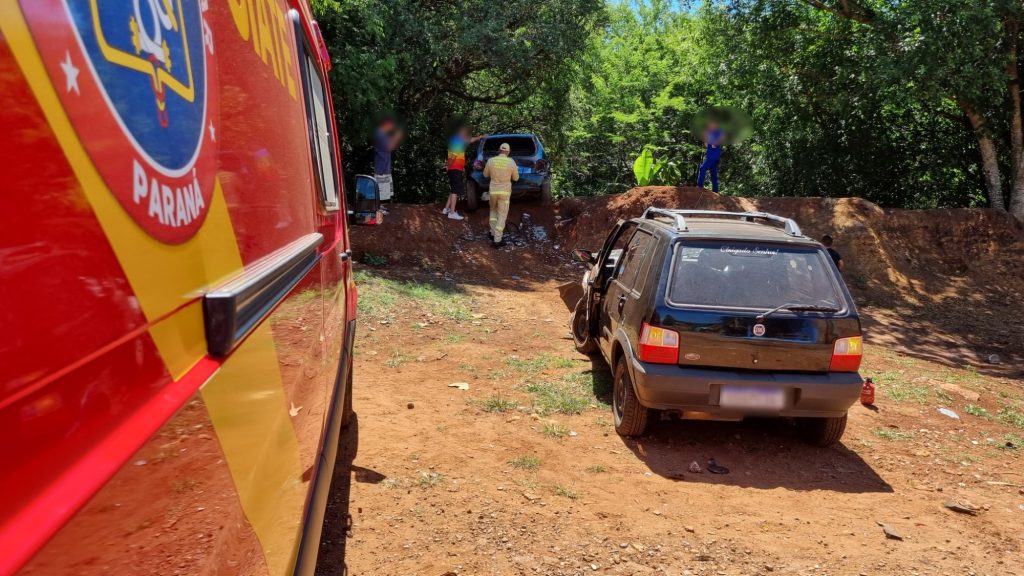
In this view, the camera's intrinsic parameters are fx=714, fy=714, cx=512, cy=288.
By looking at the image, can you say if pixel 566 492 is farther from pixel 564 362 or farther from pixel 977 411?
pixel 977 411

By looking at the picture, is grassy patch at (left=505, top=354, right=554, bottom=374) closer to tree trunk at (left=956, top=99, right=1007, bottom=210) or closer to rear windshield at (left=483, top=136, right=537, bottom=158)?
rear windshield at (left=483, top=136, right=537, bottom=158)

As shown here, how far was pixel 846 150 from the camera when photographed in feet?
54.4

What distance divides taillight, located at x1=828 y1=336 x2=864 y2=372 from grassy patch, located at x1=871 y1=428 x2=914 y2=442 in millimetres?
1248

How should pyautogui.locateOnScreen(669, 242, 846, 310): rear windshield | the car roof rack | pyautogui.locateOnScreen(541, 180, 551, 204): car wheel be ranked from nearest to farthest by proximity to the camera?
pyautogui.locateOnScreen(669, 242, 846, 310): rear windshield
the car roof rack
pyautogui.locateOnScreen(541, 180, 551, 204): car wheel

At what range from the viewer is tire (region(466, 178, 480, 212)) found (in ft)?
50.9

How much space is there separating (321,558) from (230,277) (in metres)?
2.56

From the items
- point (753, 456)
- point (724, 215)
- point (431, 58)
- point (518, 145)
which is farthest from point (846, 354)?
point (518, 145)

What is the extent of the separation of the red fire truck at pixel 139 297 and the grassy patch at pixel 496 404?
13.2 feet

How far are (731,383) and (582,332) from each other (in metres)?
3.07

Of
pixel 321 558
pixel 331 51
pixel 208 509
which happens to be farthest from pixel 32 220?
pixel 331 51

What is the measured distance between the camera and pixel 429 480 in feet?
14.6

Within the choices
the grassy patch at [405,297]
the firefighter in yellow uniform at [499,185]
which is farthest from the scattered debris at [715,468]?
the firefighter in yellow uniform at [499,185]

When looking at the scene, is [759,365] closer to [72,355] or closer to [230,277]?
[230,277]

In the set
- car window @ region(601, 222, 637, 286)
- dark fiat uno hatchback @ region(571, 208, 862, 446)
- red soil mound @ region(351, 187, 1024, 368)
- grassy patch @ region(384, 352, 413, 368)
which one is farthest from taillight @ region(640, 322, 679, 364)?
red soil mound @ region(351, 187, 1024, 368)
